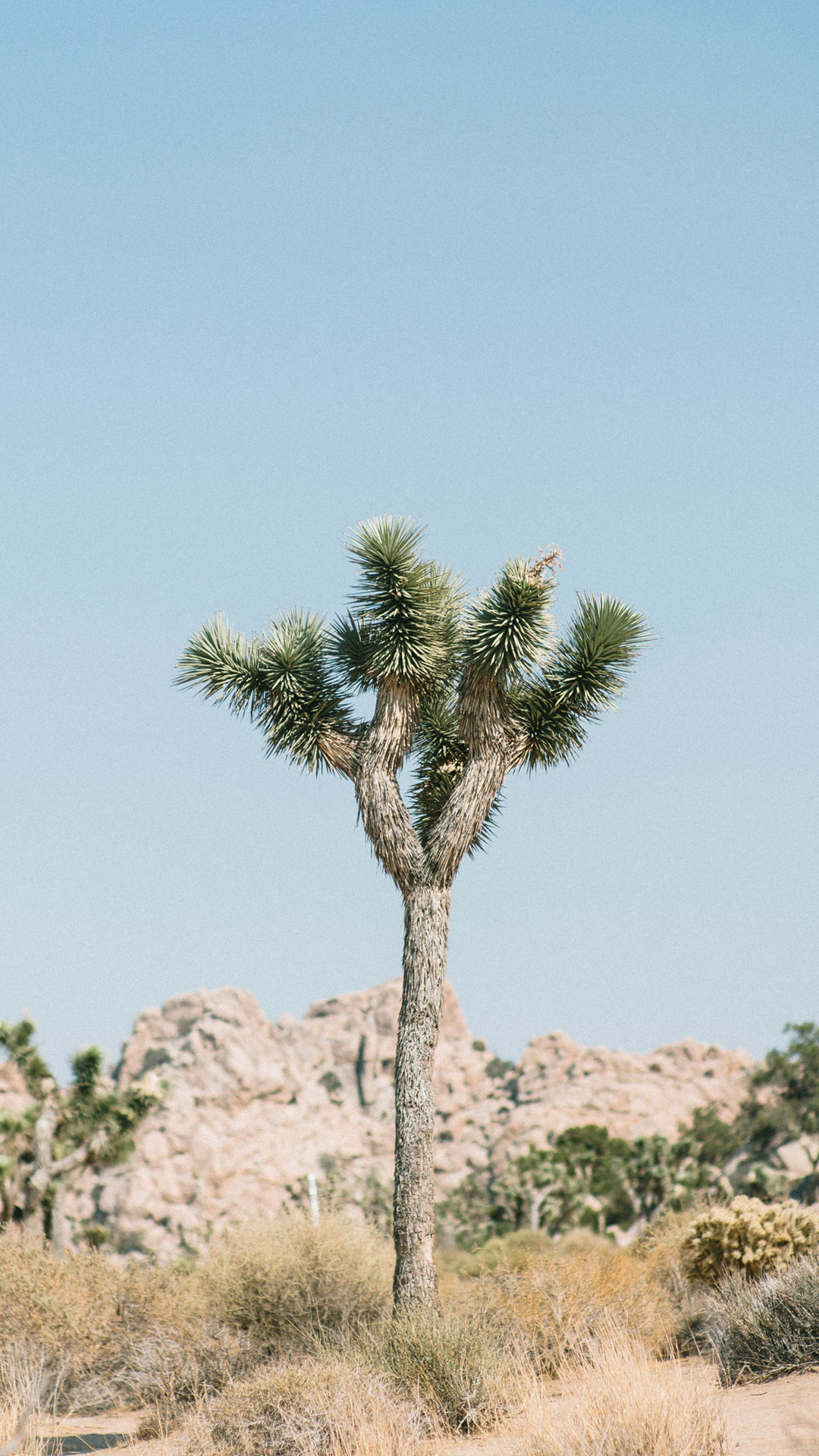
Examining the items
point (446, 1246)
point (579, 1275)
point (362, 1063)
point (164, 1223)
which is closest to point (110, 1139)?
point (579, 1275)

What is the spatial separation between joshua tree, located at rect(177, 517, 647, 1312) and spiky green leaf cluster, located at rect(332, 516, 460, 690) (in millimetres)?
17

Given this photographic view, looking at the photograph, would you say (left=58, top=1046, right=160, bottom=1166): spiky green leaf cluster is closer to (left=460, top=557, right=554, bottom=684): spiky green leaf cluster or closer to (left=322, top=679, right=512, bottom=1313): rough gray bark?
(left=322, top=679, right=512, bottom=1313): rough gray bark

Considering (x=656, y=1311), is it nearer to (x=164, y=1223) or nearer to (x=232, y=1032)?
(x=164, y=1223)

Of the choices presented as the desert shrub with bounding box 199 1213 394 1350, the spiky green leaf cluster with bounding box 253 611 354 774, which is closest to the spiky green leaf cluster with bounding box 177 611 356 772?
the spiky green leaf cluster with bounding box 253 611 354 774

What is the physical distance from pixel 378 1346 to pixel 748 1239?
15.6 ft

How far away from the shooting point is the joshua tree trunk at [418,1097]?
10.2 m

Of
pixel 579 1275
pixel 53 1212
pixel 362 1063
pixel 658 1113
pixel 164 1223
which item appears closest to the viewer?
pixel 579 1275

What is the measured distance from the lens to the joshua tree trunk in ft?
33.4

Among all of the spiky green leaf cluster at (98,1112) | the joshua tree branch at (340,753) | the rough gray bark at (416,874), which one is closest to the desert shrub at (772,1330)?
the rough gray bark at (416,874)

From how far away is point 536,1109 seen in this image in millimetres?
63062

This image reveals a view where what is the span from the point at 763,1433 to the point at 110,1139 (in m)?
18.0

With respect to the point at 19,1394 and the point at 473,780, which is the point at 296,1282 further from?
the point at 473,780

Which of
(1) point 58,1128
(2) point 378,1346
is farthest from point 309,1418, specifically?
(1) point 58,1128

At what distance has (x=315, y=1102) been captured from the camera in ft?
215
